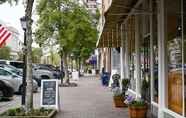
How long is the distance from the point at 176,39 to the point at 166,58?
114cm

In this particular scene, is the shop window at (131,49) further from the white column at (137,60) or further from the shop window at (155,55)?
the shop window at (155,55)

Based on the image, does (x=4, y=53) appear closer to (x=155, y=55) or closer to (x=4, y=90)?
(x=4, y=90)

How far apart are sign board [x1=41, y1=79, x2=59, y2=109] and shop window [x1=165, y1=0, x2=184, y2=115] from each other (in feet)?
19.2

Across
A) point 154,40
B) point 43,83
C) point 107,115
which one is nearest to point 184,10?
point 154,40

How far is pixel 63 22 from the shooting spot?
34.7 meters

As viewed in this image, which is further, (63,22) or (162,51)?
(63,22)

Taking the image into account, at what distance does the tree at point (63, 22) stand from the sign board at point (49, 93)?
58.7ft

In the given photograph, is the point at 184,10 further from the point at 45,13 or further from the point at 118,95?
the point at 45,13

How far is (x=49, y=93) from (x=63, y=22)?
732 inches

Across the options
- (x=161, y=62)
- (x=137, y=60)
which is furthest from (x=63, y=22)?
(x=161, y=62)

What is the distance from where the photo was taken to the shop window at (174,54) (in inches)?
399

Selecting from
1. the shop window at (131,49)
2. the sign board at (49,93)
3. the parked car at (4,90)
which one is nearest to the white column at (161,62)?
the sign board at (49,93)

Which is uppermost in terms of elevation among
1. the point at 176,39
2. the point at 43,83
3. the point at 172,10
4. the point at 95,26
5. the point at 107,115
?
the point at 95,26

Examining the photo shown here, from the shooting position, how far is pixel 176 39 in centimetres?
1055
